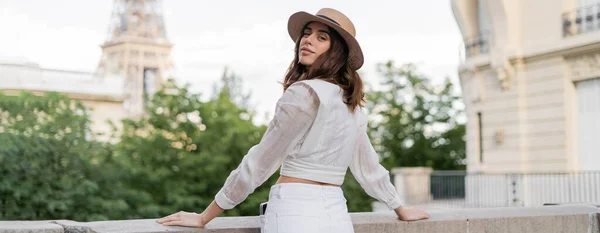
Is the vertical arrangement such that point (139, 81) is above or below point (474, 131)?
above

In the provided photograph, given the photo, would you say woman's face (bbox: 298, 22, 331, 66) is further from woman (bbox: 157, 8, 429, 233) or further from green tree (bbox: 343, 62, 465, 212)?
green tree (bbox: 343, 62, 465, 212)

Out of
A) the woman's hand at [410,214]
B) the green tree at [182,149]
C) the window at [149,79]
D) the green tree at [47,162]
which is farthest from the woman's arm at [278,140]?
the window at [149,79]

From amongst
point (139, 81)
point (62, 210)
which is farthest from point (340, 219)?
point (139, 81)

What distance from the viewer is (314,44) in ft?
9.87

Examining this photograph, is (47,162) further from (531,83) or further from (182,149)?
(531,83)

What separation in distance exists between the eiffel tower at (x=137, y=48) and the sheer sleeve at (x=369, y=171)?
221 ft

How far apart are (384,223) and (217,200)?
1084mm

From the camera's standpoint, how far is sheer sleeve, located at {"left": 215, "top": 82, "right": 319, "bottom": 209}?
9.24 ft

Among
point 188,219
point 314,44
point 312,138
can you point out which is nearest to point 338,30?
point 314,44

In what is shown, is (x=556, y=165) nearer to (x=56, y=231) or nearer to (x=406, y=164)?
(x=56, y=231)

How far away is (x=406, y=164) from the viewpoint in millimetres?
36938

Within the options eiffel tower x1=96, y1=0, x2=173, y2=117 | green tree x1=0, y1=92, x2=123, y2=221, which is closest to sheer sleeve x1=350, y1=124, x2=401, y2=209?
green tree x1=0, y1=92, x2=123, y2=221

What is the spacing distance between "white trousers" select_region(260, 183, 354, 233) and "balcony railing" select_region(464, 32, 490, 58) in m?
18.1

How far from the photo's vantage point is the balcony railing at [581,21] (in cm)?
1722
